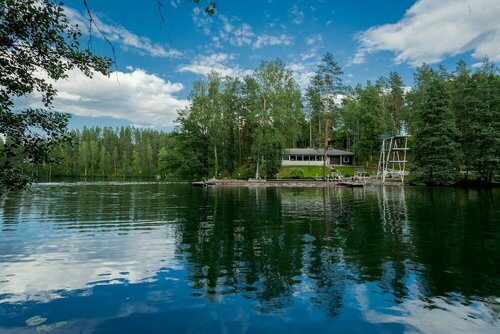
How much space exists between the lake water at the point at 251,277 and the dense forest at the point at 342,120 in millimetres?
45572

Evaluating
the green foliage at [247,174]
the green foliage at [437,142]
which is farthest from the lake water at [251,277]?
the green foliage at [247,174]

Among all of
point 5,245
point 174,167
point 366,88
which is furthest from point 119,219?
point 366,88

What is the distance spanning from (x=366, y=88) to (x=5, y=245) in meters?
96.1

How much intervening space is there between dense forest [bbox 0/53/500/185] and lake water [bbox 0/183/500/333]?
4557cm

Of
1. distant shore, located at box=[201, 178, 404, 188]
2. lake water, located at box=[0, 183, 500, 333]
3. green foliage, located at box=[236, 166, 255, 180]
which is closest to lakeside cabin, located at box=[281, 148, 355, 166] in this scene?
green foliage, located at box=[236, 166, 255, 180]

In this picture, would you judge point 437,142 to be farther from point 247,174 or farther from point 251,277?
point 251,277

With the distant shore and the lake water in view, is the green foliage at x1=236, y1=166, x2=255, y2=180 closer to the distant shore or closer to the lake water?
the distant shore

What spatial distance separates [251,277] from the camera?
10.7 metres

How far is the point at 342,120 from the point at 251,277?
301ft

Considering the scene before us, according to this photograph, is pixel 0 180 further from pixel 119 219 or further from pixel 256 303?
pixel 119 219

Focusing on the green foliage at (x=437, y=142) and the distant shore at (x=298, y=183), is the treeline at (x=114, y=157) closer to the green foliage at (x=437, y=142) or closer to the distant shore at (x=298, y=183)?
the distant shore at (x=298, y=183)

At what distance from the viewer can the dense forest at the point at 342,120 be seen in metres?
59.6

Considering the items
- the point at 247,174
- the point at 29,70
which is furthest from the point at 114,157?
the point at 29,70

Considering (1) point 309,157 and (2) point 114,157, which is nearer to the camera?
(1) point 309,157
